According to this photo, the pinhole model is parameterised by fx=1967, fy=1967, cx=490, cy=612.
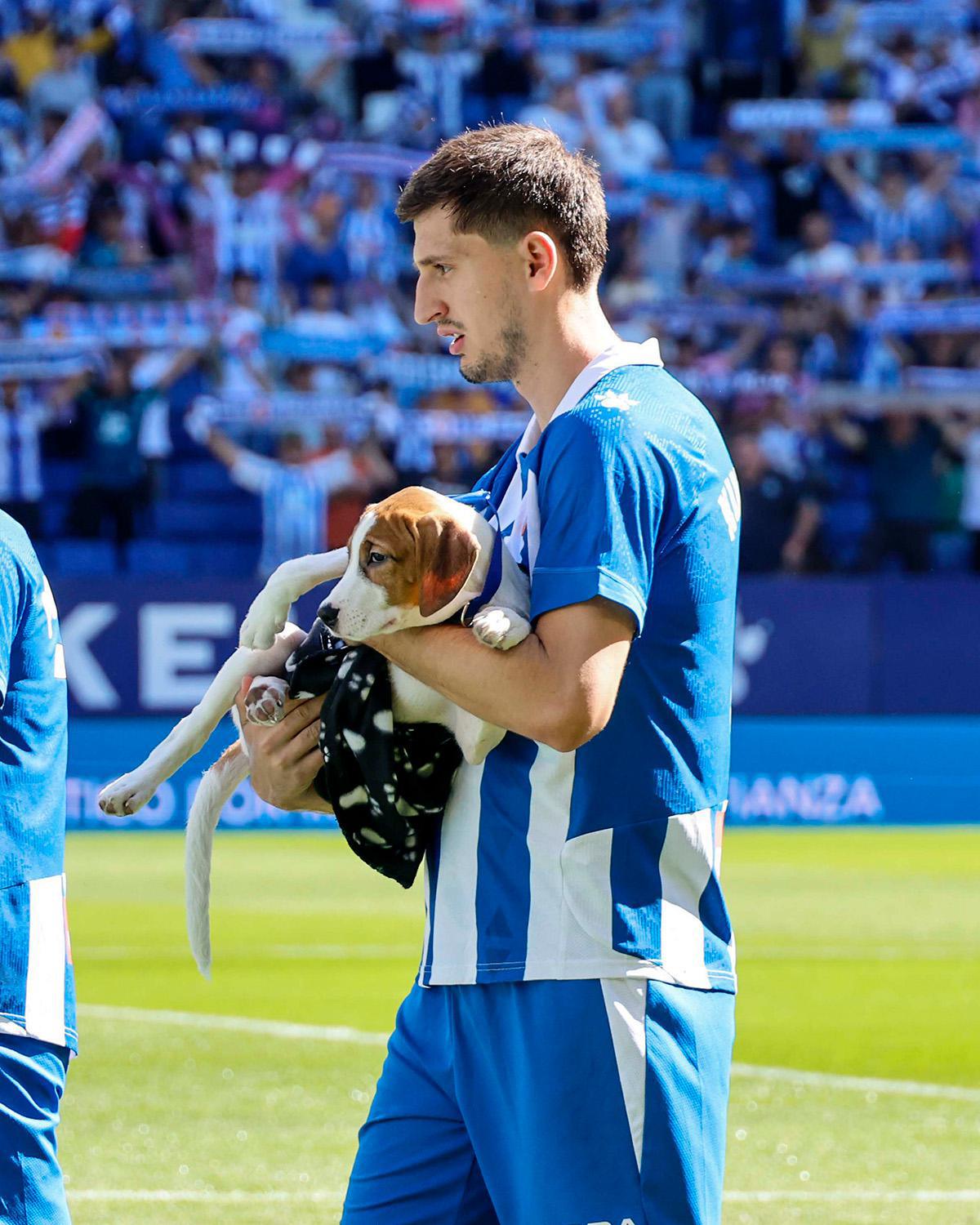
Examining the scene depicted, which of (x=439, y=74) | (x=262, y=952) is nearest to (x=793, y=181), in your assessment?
(x=439, y=74)

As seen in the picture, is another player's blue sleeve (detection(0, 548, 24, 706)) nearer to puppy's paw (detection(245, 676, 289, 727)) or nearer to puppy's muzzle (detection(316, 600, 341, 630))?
puppy's paw (detection(245, 676, 289, 727))

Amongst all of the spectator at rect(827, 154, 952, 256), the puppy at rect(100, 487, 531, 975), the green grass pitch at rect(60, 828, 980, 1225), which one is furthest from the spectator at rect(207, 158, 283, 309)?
the puppy at rect(100, 487, 531, 975)

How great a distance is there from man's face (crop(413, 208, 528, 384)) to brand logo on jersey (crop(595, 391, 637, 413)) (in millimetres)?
180

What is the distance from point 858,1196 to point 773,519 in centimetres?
1057

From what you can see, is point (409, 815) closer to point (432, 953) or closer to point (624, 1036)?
point (432, 953)

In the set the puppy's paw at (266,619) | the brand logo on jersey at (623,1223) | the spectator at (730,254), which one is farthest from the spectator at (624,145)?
the brand logo on jersey at (623,1223)

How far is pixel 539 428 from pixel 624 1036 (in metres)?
0.86

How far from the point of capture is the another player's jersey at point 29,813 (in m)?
3.11

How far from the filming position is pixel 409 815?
8.89ft

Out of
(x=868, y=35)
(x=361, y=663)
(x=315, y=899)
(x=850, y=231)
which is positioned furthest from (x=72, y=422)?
(x=361, y=663)

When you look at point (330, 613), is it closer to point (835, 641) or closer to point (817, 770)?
point (817, 770)

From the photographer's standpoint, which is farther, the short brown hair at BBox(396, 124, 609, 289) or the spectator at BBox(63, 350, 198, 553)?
the spectator at BBox(63, 350, 198, 553)

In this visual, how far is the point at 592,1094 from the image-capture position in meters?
2.51

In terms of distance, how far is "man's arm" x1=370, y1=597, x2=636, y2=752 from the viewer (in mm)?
2404
